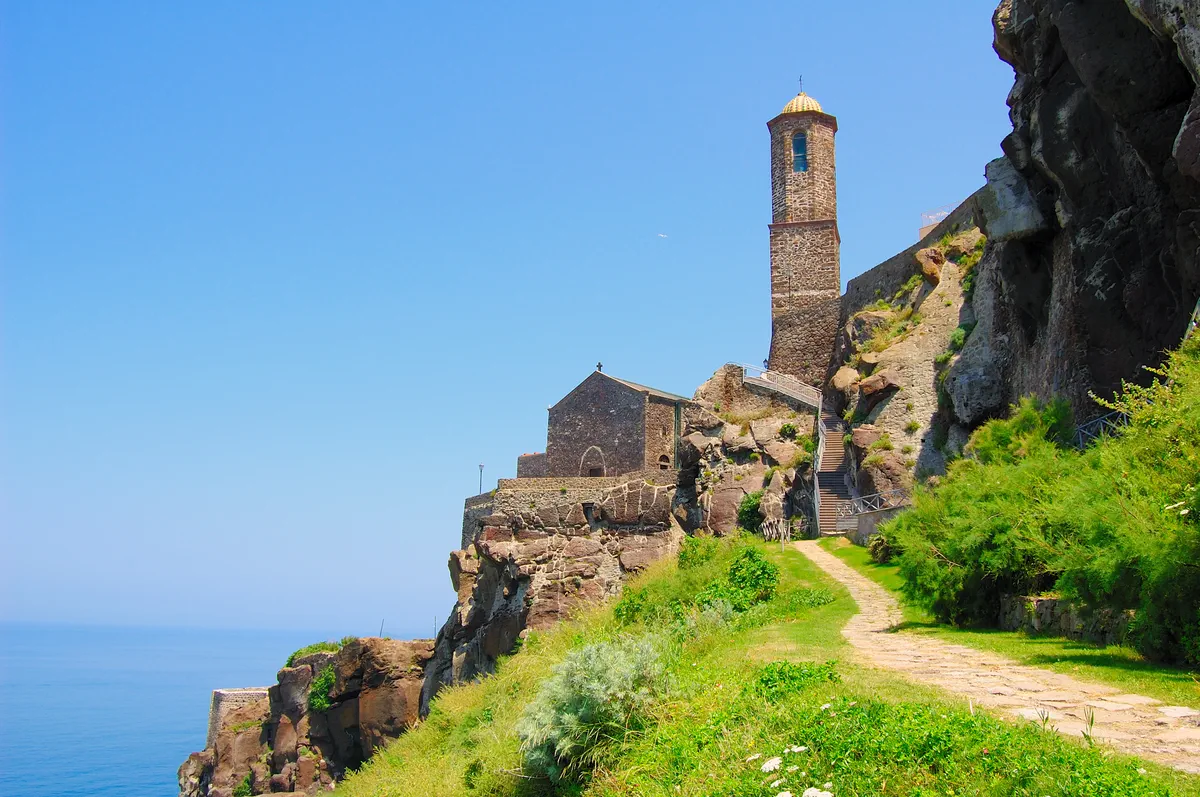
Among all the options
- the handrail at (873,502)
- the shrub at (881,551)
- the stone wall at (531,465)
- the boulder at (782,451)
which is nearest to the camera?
the shrub at (881,551)

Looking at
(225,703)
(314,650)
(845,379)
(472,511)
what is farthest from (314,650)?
(845,379)

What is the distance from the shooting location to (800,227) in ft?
159

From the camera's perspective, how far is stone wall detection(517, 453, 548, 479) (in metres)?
49.0

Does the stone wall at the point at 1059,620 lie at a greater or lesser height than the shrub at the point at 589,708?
greater

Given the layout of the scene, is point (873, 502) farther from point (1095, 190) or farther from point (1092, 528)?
point (1092, 528)

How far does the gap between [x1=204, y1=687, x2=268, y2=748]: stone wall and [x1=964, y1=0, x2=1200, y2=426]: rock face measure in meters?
30.9

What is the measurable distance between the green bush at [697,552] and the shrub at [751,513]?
9.47 metres

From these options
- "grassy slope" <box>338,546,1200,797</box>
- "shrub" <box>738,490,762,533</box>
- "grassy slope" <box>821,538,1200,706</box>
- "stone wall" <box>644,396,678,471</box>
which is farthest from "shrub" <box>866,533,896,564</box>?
"stone wall" <box>644,396,678,471</box>

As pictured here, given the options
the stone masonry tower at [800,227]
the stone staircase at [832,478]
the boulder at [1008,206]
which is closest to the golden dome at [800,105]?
the stone masonry tower at [800,227]

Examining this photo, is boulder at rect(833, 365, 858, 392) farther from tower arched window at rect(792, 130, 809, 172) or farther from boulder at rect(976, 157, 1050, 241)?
tower arched window at rect(792, 130, 809, 172)

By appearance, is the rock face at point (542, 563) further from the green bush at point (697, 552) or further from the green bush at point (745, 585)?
the green bush at point (745, 585)

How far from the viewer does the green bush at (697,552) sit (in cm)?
2072

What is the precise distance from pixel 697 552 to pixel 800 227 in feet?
100

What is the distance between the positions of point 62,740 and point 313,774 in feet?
178
